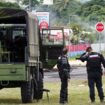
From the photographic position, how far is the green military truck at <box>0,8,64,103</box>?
839 inches

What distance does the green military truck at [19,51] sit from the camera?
69.9ft

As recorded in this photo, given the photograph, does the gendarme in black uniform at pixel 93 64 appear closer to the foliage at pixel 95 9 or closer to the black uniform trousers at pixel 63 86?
the black uniform trousers at pixel 63 86

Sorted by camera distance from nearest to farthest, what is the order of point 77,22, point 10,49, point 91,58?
point 91,58, point 10,49, point 77,22

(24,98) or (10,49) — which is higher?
(10,49)

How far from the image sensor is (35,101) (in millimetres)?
23000

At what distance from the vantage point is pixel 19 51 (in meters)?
22.5

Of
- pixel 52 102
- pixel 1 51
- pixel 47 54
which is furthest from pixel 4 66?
pixel 47 54

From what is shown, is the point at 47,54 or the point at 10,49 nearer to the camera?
the point at 10,49

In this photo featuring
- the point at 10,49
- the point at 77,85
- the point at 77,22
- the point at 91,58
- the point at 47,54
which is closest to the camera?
the point at 91,58

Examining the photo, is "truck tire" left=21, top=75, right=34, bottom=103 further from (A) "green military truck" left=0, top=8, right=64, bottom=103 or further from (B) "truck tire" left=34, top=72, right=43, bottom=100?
(B) "truck tire" left=34, top=72, right=43, bottom=100

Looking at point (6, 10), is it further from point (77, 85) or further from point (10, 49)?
point (77, 85)

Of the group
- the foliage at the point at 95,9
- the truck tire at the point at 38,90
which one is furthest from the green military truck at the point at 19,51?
the foliage at the point at 95,9

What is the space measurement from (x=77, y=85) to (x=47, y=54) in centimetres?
618

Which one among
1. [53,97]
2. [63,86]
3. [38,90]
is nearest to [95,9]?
[53,97]
